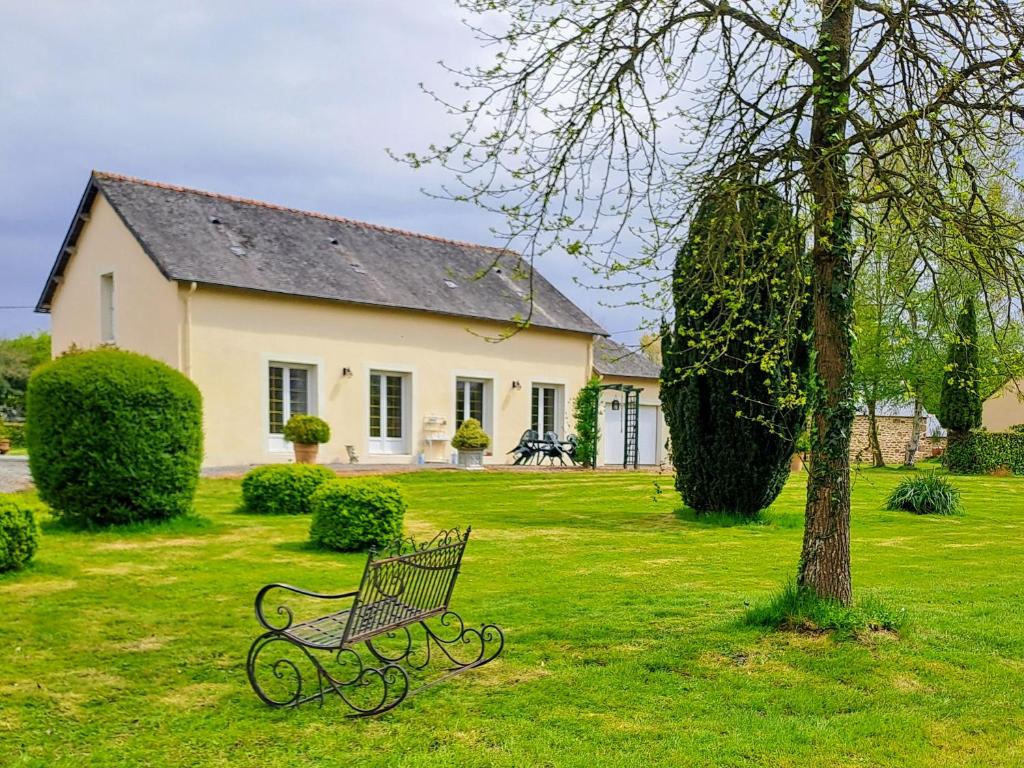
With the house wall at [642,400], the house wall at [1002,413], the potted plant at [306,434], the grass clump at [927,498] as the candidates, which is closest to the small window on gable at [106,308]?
the potted plant at [306,434]

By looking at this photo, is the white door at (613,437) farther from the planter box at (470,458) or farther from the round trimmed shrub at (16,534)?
the round trimmed shrub at (16,534)

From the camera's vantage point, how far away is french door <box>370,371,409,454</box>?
68.0ft

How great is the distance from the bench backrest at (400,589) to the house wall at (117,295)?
14.0m

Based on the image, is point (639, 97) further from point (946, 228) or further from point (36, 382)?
point (36, 382)

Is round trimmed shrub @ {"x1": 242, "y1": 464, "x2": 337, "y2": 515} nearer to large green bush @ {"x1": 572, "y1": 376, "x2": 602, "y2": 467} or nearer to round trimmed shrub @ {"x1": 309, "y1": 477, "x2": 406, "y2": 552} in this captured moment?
round trimmed shrub @ {"x1": 309, "y1": 477, "x2": 406, "y2": 552}

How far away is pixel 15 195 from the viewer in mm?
16203

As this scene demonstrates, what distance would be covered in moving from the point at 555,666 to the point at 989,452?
2409 centimetres

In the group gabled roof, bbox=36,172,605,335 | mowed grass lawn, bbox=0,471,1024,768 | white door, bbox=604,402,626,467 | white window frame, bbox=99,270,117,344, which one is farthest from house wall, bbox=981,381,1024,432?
white window frame, bbox=99,270,117,344

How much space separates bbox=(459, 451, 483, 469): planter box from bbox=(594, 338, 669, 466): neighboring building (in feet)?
18.5

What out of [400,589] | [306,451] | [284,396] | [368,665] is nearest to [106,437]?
[368,665]

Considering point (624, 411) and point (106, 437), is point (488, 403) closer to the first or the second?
point (624, 411)

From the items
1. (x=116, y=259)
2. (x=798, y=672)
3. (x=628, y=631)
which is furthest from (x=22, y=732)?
(x=116, y=259)

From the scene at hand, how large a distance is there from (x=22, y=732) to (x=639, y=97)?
5472 millimetres

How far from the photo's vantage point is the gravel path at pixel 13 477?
553 inches
